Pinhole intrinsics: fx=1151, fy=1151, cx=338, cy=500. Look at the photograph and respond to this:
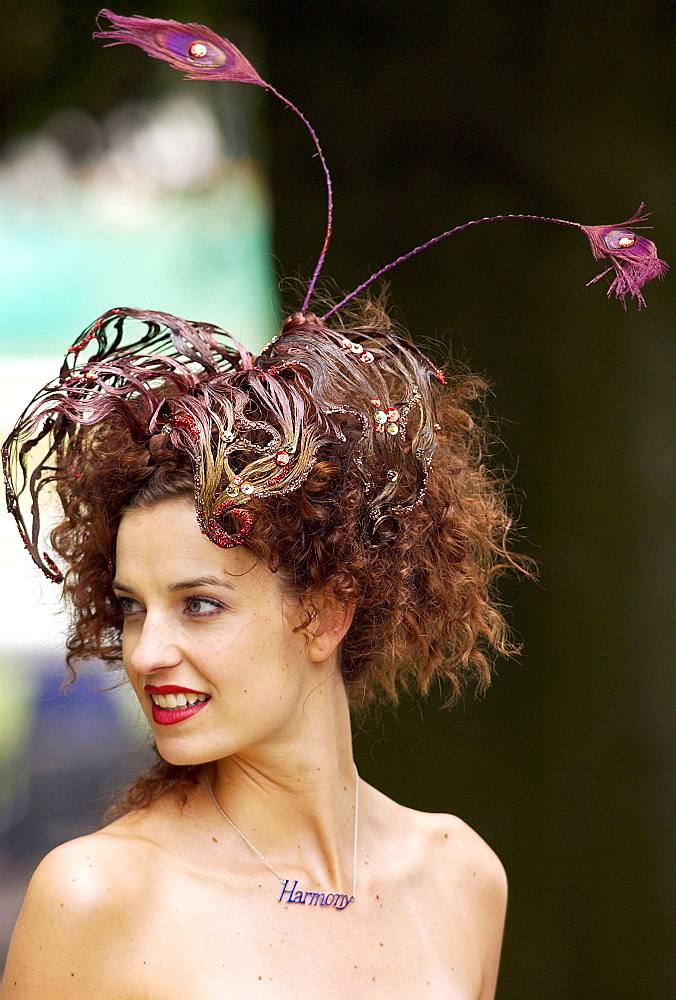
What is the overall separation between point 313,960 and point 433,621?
1.97 feet

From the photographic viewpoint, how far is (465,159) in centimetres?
331

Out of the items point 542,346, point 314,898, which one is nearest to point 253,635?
point 314,898

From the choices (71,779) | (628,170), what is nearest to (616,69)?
(628,170)

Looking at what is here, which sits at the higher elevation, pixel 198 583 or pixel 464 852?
pixel 198 583

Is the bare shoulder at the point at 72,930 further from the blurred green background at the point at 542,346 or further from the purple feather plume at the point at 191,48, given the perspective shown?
the blurred green background at the point at 542,346

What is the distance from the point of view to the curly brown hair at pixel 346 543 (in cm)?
173

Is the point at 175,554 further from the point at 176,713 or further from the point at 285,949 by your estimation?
the point at 285,949

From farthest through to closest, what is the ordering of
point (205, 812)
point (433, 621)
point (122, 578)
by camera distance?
point (433, 621) → point (205, 812) → point (122, 578)

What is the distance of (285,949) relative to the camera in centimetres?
171

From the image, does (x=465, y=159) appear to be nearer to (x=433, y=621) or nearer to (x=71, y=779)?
(x=433, y=621)

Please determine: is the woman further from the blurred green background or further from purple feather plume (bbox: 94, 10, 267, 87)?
the blurred green background

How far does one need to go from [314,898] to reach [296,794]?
0.53 ft

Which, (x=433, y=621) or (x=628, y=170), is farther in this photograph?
(x=628, y=170)

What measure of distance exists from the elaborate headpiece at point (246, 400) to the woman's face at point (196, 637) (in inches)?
2.6
